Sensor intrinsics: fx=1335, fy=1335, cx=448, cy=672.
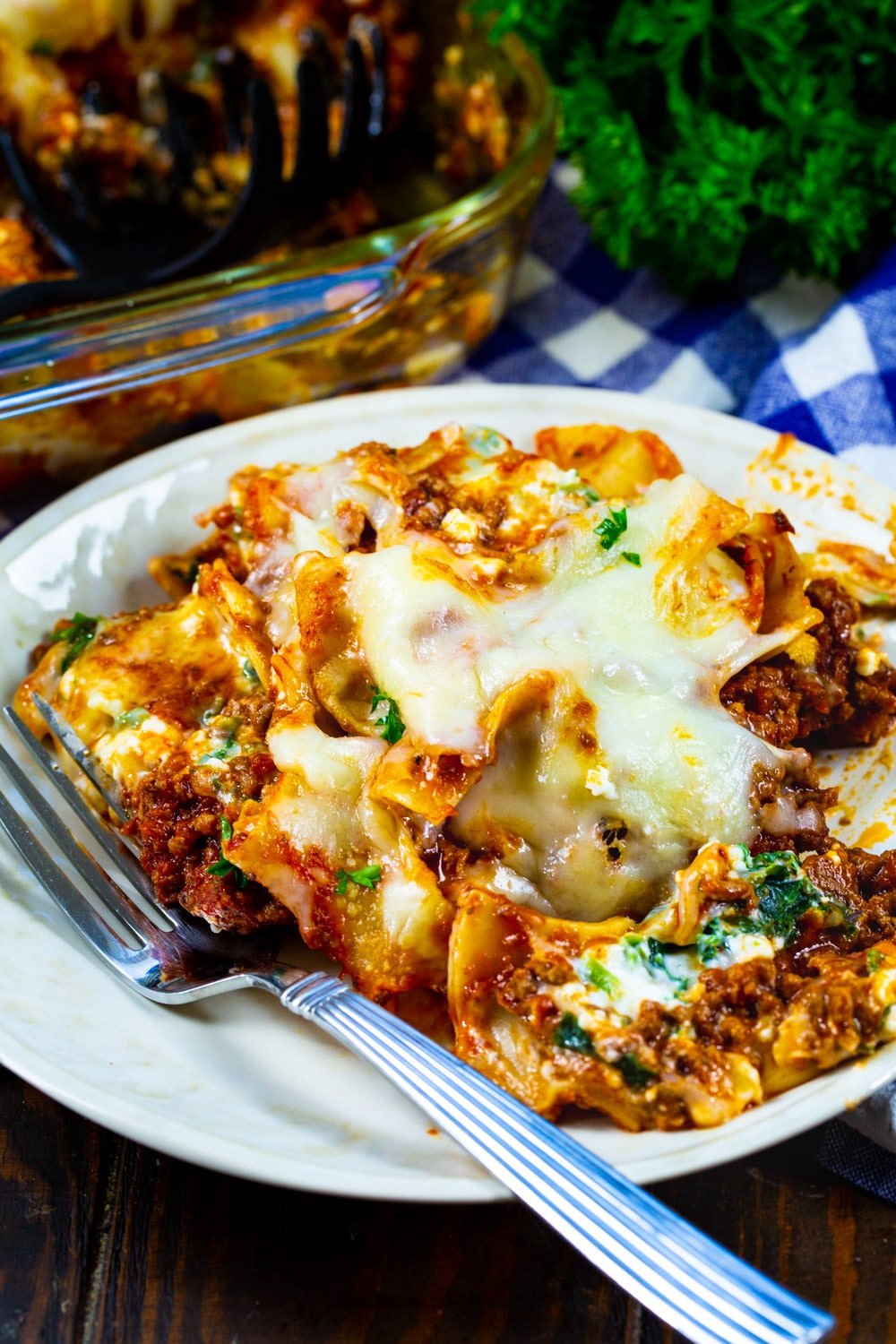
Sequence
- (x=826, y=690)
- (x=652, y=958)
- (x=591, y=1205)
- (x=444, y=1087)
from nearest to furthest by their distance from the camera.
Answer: (x=591, y=1205), (x=444, y=1087), (x=652, y=958), (x=826, y=690)

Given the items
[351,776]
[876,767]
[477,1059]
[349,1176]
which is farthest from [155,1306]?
[876,767]

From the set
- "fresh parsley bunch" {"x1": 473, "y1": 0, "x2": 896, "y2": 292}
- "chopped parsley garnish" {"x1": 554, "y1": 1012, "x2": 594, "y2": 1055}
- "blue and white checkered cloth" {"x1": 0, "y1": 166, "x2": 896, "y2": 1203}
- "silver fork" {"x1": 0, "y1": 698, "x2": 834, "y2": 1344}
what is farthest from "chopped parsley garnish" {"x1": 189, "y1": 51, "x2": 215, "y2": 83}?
"chopped parsley garnish" {"x1": 554, "y1": 1012, "x2": 594, "y2": 1055}

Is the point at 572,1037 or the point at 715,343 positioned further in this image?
the point at 715,343

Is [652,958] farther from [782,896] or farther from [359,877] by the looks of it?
[359,877]

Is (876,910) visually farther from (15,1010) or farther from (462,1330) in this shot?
(15,1010)

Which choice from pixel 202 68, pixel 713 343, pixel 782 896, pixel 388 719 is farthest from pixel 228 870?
pixel 202 68

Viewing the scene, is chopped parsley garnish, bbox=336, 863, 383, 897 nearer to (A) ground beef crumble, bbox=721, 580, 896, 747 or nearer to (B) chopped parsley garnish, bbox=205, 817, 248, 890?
(B) chopped parsley garnish, bbox=205, 817, 248, 890
